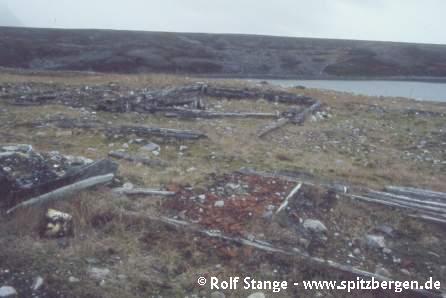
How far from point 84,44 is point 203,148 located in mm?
25886

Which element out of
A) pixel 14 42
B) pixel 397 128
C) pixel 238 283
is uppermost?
pixel 14 42

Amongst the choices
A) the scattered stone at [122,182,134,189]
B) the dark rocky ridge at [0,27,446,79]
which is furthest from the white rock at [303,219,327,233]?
the dark rocky ridge at [0,27,446,79]

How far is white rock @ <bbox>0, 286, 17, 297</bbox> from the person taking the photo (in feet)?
10.5

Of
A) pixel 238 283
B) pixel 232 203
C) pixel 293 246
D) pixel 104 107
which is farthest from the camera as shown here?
pixel 104 107

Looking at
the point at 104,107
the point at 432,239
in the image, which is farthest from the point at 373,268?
the point at 104,107

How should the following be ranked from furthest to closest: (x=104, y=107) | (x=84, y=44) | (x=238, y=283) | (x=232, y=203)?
(x=84, y=44) < (x=104, y=107) < (x=232, y=203) < (x=238, y=283)

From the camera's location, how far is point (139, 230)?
14.7 feet

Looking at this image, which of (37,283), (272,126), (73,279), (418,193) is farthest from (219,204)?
(272,126)

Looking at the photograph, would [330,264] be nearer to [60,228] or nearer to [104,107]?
[60,228]

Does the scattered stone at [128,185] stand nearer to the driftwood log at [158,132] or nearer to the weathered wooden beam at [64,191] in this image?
the weathered wooden beam at [64,191]

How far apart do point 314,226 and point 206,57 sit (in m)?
26.2

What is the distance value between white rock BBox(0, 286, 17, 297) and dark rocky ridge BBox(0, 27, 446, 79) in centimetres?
2220

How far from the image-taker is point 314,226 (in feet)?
15.7

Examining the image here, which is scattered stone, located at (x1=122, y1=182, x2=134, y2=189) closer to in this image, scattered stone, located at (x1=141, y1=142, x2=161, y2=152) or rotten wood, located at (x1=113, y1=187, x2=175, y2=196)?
rotten wood, located at (x1=113, y1=187, x2=175, y2=196)
